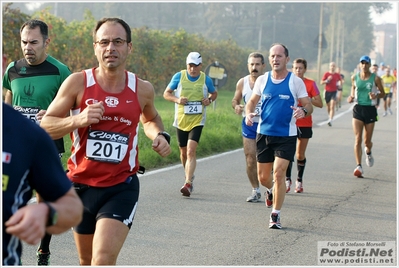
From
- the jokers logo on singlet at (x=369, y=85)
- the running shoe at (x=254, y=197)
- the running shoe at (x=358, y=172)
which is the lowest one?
the running shoe at (x=358, y=172)

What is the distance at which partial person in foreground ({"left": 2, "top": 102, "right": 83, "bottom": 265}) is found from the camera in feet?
9.93

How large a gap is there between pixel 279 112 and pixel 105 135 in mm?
3943

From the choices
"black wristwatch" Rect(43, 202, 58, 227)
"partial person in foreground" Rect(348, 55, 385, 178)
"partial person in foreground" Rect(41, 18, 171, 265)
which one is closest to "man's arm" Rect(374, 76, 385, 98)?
"partial person in foreground" Rect(348, 55, 385, 178)

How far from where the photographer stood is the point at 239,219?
905 cm

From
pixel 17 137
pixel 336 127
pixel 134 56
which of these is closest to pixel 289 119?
pixel 17 137

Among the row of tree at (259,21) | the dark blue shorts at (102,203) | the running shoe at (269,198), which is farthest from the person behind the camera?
the row of tree at (259,21)

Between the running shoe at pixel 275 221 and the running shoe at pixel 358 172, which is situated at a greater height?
the running shoe at pixel 275 221

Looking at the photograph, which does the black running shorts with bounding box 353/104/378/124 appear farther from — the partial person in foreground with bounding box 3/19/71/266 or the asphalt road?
the partial person in foreground with bounding box 3/19/71/266

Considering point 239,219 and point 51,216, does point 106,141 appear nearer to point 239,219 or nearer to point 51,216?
point 51,216

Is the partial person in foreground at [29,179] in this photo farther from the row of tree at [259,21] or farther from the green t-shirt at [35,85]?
the row of tree at [259,21]

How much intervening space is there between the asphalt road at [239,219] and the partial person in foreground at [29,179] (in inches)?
142

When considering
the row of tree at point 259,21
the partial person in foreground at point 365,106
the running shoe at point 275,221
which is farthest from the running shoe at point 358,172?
the row of tree at point 259,21

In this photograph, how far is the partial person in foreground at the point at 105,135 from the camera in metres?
5.00

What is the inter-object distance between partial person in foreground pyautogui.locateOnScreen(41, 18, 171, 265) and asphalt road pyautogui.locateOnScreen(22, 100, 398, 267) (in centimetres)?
175
